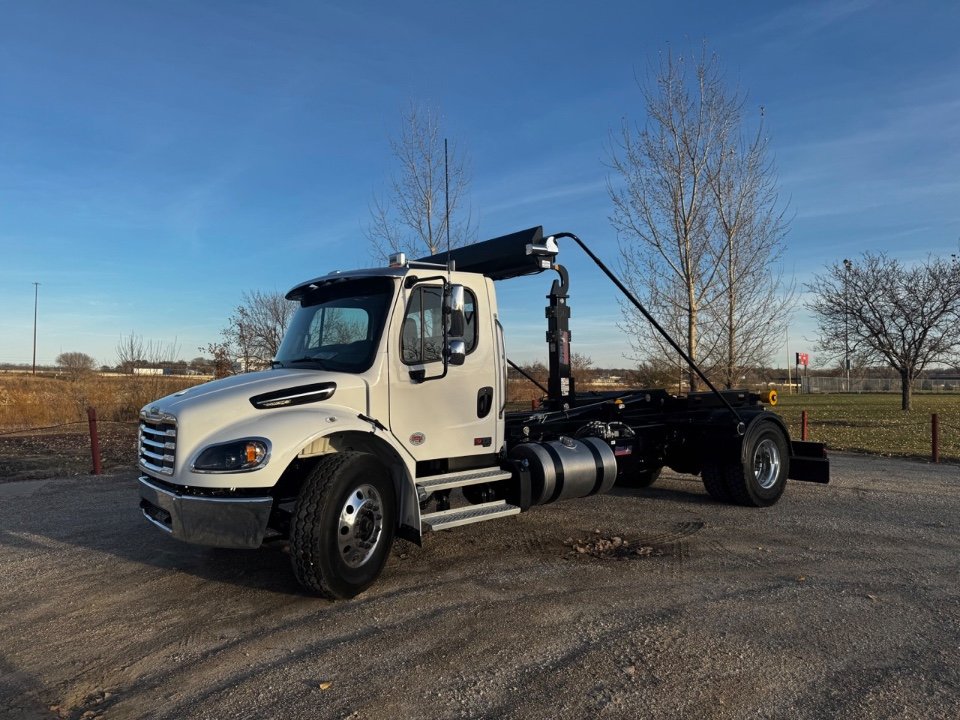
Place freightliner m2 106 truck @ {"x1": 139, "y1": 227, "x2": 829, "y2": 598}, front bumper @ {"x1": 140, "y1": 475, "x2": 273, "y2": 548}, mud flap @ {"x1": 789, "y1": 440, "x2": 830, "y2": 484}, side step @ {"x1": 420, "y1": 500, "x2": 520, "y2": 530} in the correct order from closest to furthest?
front bumper @ {"x1": 140, "y1": 475, "x2": 273, "y2": 548}, freightliner m2 106 truck @ {"x1": 139, "y1": 227, "x2": 829, "y2": 598}, side step @ {"x1": 420, "y1": 500, "x2": 520, "y2": 530}, mud flap @ {"x1": 789, "y1": 440, "x2": 830, "y2": 484}

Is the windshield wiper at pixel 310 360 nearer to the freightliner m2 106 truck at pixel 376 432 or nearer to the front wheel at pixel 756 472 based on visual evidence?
the freightliner m2 106 truck at pixel 376 432

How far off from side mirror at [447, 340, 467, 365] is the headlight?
1.62 meters

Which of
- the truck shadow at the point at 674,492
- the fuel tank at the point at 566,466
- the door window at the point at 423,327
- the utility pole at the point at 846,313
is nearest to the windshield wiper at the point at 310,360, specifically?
the door window at the point at 423,327

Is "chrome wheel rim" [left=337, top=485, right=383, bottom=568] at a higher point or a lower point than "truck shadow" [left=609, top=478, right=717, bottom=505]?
higher

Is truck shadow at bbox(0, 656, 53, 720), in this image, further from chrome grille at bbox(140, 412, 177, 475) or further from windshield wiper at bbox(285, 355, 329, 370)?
windshield wiper at bbox(285, 355, 329, 370)

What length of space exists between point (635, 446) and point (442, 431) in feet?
10.3

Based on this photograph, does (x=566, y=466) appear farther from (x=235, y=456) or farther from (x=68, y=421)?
(x=68, y=421)

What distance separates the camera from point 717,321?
15.4 m

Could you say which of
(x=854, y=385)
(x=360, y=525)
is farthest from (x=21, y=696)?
(x=854, y=385)

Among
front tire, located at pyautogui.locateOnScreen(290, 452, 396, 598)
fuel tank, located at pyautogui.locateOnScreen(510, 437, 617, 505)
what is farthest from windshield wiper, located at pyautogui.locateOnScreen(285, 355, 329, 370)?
fuel tank, located at pyautogui.locateOnScreen(510, 437, 617, 505)

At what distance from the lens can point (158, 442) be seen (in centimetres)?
504

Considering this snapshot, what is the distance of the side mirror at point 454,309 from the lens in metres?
5.30

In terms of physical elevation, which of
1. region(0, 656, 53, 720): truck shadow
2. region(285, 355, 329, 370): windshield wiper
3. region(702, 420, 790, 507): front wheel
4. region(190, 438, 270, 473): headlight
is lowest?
region(0, 656, 53, 720): truck shadow

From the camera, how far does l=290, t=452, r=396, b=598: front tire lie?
4.60 m
